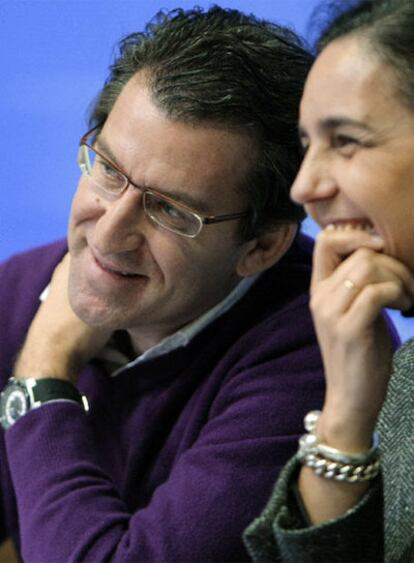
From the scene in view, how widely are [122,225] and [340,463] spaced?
0.55 metres

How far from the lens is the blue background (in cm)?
344

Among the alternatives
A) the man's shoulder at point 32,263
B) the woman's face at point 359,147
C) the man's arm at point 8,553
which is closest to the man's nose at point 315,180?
the woman's face at point 359,147

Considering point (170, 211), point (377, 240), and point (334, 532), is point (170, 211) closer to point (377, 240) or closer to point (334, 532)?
point (377, 240)

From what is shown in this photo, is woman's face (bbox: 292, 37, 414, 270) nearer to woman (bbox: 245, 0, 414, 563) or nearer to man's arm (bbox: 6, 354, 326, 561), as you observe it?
woman (bbox: 245, 0, 414, 563)

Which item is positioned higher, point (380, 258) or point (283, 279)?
point (380, 258)

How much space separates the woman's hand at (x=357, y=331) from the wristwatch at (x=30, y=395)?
0.55 m

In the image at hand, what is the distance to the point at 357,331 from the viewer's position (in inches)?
54.5

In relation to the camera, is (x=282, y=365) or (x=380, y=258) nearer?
(x=380, y=258)

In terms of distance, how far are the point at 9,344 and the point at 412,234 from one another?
3.02 feet

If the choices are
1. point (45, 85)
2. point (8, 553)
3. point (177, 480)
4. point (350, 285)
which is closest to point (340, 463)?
point (350, 285)

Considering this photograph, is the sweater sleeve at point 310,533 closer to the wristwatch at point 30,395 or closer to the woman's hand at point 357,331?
the woman's hand at point 357,331

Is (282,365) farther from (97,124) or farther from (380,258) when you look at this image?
(97,124)

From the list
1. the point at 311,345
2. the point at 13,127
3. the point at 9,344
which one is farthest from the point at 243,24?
the point at 13,127

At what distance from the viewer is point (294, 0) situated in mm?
3189
